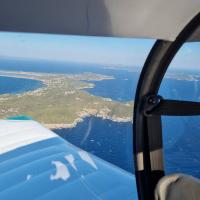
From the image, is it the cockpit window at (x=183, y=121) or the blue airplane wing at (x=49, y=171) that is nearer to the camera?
the cockpit window at (x=183, y=121)

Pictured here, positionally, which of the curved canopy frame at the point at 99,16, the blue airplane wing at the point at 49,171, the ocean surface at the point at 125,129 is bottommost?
the blue airplane wing at the point at 49,171

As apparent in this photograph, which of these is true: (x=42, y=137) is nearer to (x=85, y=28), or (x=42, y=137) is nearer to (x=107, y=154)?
(x=107, y=154)

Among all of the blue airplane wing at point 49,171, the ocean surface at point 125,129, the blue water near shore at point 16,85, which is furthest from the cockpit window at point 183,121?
the blue water near shore at point 16,85

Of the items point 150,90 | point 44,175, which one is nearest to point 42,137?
point 44,175

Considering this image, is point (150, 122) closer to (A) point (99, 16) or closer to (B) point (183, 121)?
(B) point (183, 121)

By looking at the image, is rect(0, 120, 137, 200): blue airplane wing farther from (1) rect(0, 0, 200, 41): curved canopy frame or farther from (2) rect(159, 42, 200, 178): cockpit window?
(1) rect(0, 0, 200, 41): curved canopy frame

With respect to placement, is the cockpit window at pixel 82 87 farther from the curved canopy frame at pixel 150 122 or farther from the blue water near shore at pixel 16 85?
the curved canopy frame at pixel 150 122
